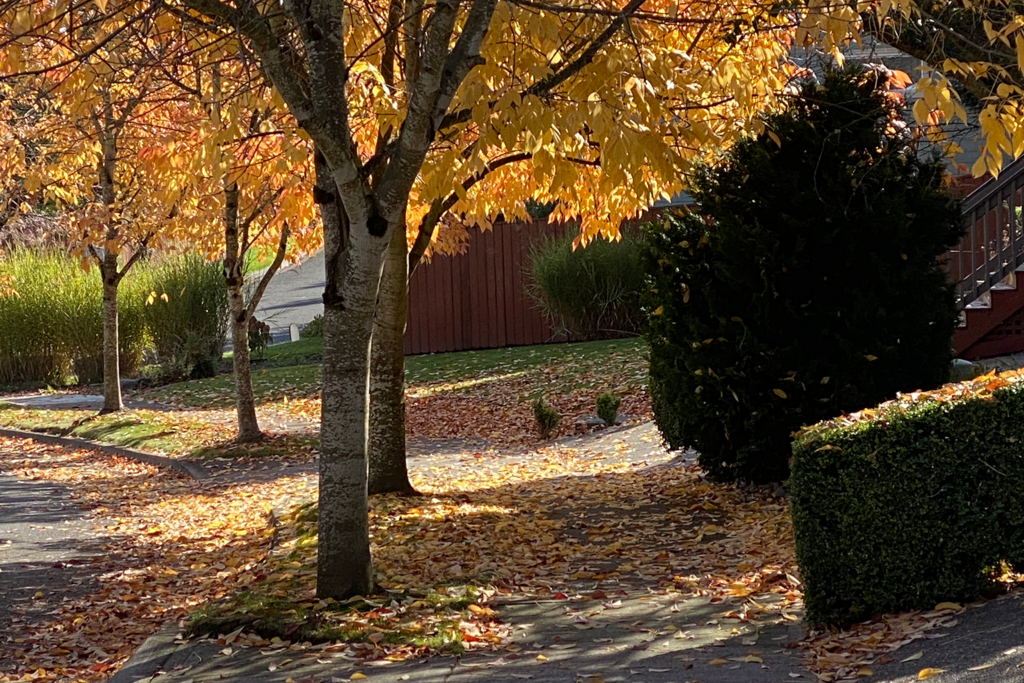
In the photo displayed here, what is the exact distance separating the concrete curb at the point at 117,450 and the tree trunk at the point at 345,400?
22.3ft

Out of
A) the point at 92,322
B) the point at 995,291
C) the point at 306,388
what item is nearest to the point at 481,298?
the point at 306,388

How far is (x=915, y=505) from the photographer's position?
531 cm

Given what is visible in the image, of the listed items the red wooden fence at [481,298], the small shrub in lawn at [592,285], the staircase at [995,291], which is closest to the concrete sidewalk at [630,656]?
the staircase at [995,291]

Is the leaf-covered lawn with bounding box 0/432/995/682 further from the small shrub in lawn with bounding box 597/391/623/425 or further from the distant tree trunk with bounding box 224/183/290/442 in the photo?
the distant tree trunk with bounding box 224/183/290/442

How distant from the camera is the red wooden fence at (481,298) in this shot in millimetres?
22531

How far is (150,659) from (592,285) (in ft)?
51.2

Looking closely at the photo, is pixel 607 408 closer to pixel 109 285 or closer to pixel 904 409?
pixel 109 285

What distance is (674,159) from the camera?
6242 millimetres

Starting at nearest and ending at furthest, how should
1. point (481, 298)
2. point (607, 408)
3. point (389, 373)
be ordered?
point (389, 373), point (607, 408), point (481, 298)

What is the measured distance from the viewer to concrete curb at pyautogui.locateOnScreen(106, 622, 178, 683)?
5.33 m

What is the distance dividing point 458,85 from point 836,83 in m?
3.52

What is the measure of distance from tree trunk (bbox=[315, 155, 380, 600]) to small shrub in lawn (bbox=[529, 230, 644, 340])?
14.1 m

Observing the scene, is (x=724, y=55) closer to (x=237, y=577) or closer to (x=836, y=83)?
(x=836, y=83)

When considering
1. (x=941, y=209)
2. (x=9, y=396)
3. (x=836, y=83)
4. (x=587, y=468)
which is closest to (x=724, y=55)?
(x=836, y=83)
